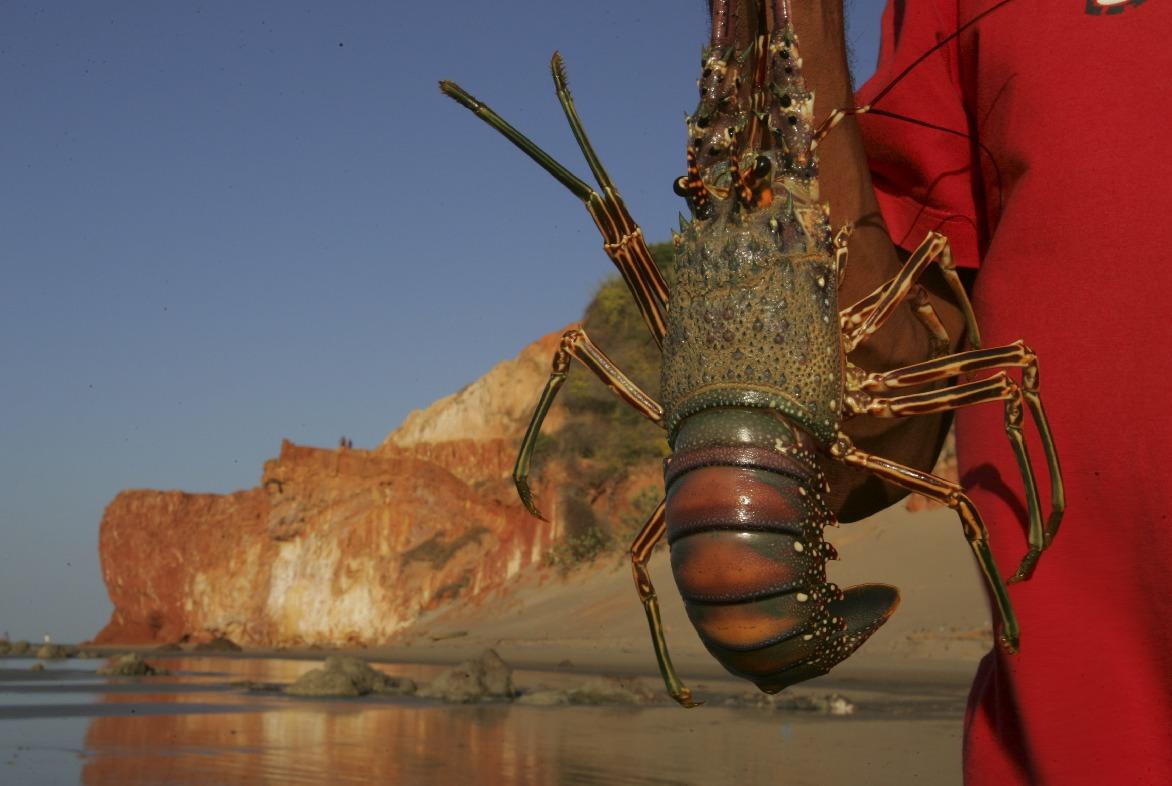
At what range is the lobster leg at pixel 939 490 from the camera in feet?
3.99

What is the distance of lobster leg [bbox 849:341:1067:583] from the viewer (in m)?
1.26

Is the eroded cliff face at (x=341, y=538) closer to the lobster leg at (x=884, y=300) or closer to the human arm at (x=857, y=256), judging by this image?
the human arm at (x=857, y=256)

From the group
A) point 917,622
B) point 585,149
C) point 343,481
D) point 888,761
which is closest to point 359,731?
point 888,761

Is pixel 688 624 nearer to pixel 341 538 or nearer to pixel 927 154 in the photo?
pixel 341 538

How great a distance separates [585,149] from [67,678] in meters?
23.0

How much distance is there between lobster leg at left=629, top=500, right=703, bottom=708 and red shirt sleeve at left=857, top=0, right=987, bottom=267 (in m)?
0.63

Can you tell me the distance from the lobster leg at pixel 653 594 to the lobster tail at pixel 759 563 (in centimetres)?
12

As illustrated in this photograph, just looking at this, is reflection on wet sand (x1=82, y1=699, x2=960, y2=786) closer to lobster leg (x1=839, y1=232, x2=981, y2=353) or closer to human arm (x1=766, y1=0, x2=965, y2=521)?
human arm (x1=766, y1=0, x2=965, y2=521)

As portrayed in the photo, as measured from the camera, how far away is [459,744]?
10.0 metres

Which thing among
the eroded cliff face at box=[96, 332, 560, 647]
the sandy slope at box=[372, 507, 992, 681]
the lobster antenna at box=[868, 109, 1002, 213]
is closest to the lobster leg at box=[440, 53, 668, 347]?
the lobster antenna at box=[868, 109, 1002, 213]

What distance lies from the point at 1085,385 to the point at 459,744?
9261 mm

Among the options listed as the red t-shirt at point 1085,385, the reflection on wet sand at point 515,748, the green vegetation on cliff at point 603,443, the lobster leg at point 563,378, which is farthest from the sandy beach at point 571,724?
the green vegetation on cliff at point 603,443

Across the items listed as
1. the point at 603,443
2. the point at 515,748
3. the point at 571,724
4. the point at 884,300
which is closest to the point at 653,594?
the point at 884,300

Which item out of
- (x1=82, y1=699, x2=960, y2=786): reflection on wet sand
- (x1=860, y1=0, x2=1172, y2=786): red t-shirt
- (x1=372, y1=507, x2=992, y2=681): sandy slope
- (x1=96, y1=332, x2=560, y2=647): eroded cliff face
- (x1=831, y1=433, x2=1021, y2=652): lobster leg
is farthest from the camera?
(x1=96, y1=332, x2=560, y2=647): eroded cliff face
